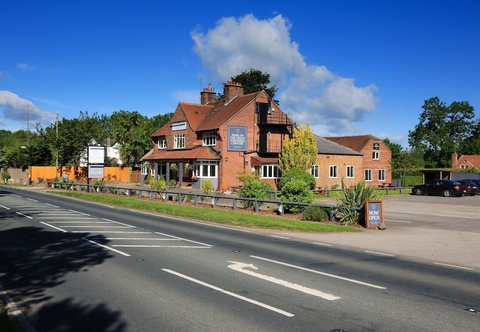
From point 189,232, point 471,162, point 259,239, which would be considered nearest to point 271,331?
point 259,239

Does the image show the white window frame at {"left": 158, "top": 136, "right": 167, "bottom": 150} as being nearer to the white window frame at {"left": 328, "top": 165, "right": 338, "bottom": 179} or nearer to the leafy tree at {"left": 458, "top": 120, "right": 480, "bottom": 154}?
the white window frame at {"left": 328, "top": 165, "right": 338, "bottom": 179}

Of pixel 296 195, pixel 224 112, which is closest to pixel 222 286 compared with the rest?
pixel 296 195

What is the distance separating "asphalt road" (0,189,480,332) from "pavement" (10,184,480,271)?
886mm

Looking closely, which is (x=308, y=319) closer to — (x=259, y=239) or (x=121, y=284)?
(x=121, y=284)

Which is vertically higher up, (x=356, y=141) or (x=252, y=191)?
(x=356, y=141)

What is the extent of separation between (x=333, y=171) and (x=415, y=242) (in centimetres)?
3823

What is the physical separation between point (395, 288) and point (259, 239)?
7114 mm

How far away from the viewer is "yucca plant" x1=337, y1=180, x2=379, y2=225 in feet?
65.4

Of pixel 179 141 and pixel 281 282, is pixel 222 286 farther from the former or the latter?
pixel 179 141

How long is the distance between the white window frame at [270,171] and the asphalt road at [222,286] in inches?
1313

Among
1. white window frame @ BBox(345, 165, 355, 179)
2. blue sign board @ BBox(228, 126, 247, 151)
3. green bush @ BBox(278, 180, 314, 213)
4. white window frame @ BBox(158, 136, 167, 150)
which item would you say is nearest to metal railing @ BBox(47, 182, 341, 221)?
green bush @ BBox(278, 180, 314, 213)

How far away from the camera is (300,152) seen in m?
44.3

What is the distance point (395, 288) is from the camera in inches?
348

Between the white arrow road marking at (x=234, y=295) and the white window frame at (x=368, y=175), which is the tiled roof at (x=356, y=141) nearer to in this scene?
the white window frame at (x=368, y=175)
